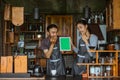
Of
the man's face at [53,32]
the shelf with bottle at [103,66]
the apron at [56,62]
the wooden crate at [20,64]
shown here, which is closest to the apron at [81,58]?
the shelf with bottle at [103,66]

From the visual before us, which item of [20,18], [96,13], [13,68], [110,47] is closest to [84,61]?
[110,47]

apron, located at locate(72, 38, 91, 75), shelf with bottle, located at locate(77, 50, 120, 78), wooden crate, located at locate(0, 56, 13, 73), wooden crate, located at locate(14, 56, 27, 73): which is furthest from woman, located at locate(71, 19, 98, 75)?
wooden crate, located at locate(0, 56, 13, 73)

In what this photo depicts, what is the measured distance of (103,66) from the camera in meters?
4.90

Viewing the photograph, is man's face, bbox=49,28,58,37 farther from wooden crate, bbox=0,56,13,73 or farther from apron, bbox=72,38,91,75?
wooden crate, bbox=0,56,13,73

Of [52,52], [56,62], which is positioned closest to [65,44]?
[52,52]

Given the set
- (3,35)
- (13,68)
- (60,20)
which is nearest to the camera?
(13,68)

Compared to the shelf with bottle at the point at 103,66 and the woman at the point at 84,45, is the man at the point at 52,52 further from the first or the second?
the shelf with bottle at the point at 103,66

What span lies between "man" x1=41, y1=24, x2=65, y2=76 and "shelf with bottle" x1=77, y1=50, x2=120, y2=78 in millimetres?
599

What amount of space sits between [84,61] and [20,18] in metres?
1.83

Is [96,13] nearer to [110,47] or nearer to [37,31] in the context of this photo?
[37,31]

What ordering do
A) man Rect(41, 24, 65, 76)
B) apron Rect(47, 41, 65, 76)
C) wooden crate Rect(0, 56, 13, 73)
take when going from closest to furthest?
wooden crate Rect(0, 56, 13, 73), man Rect(41, 24, 65, 76), apron Rect(47, 41, 65, 76)

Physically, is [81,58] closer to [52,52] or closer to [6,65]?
[52,52]

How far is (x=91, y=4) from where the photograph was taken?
9453 mm

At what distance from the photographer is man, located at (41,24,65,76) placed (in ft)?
16.7
